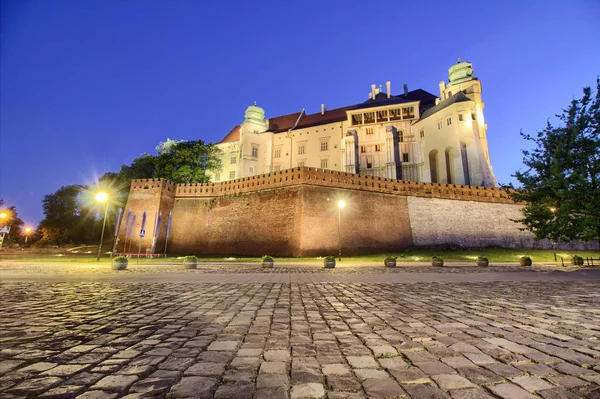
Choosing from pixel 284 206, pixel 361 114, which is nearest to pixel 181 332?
pixel 284 206

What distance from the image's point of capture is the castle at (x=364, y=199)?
2781 cm

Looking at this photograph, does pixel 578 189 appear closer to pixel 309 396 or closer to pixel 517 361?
pixel 517 361

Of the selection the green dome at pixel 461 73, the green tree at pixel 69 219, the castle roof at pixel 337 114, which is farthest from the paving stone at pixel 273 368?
the green tree at pixel 69 219

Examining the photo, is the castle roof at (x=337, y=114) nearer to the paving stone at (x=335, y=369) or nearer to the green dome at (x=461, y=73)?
the green dome at (x=461, y=73)

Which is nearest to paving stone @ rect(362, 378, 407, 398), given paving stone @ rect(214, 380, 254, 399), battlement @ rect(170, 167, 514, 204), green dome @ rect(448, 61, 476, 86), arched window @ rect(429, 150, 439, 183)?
paving stone @ rect(214, 380, 254, 399)

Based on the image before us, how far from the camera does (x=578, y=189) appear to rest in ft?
47.6

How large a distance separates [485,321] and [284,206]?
961 inches

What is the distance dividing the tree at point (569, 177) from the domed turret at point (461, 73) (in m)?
33.0

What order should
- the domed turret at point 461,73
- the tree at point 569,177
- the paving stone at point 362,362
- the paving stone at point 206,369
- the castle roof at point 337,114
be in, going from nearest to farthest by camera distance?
the paving stone at point 206,369, the paving stone at point 362,362, the tree at point 569,177, the domed turret at point 461,73, the castle roof at point 337,114

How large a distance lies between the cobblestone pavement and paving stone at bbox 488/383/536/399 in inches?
0.5

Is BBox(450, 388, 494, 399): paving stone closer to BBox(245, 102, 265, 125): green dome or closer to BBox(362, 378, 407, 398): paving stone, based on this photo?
BBox(362, 378, 407, 398): paving stone

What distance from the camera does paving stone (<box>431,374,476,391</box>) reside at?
6.57ft

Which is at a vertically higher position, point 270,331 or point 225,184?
point 225,184

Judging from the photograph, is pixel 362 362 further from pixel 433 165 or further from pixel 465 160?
pixel 433 165
